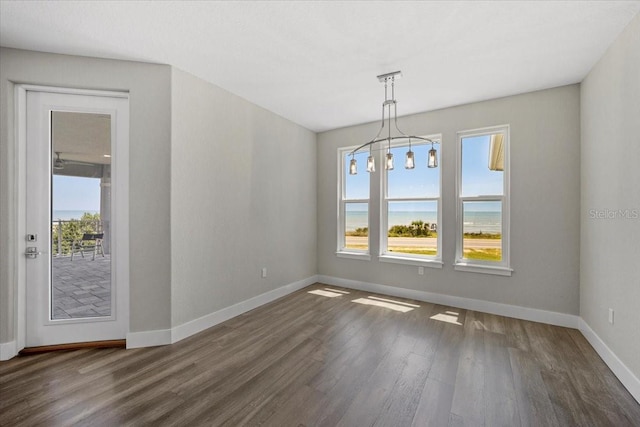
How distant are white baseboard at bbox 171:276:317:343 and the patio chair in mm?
1116

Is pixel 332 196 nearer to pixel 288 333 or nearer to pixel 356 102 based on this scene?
pixel 356 102

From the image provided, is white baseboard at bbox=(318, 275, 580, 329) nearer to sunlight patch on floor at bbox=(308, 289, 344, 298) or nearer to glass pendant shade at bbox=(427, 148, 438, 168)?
sunlight patch on floor at bbox=(308, 289, 344, 298)

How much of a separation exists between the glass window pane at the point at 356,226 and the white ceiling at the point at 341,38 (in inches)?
82.2

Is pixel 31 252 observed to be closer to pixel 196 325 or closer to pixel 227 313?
pixel 196 325

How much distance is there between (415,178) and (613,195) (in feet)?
7.21

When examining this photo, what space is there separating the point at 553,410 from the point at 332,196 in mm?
3768

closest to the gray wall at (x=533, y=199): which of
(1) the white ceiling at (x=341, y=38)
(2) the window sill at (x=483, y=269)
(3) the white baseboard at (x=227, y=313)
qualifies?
(2) the window sill at (x=483, y=269)

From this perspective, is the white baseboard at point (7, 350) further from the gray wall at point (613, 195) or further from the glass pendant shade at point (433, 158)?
the gray wall at point (613, 195)

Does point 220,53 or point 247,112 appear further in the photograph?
point 247,112

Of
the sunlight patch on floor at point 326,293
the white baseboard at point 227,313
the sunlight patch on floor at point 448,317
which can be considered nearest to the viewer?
the white baseboard at point 227,313

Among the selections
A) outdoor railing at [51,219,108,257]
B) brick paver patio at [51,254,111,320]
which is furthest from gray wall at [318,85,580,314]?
outdoor railing at [51,219,108,257]

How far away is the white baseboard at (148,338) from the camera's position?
8.90 ft

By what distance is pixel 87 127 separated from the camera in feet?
9.11

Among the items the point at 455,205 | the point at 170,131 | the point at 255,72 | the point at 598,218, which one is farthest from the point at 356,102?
the point at 598,218
